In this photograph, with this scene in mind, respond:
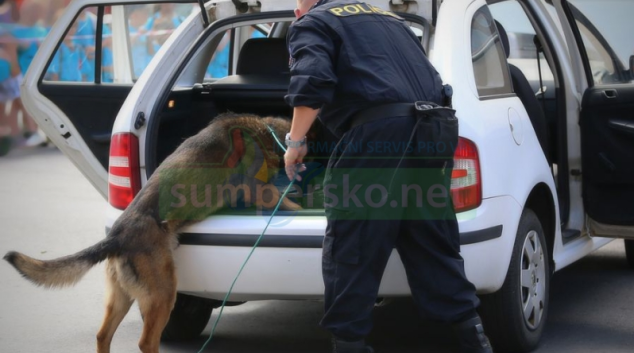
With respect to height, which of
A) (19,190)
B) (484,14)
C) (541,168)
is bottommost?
(19,190)

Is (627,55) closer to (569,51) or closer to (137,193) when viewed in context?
(569,51)

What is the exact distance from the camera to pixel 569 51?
507cm

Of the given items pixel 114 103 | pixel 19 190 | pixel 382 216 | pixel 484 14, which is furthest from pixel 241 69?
pixel 19 190

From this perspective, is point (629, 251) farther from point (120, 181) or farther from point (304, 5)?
point (120, 181)

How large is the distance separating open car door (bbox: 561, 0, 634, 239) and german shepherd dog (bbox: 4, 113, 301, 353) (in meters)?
1.71

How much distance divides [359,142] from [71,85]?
122 inches

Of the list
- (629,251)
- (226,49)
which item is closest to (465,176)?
(629,251)

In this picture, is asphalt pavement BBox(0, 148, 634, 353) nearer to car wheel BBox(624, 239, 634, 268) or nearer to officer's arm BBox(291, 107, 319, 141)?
car wheel BBox(624, 239, 634, 268)

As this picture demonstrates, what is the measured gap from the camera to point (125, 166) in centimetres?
434

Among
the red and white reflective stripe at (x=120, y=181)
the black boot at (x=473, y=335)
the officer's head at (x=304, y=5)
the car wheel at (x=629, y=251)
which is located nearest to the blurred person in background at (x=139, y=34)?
the car wheel at (x=629, y=251)

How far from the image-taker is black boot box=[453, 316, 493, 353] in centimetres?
385

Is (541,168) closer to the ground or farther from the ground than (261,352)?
farther from the ground

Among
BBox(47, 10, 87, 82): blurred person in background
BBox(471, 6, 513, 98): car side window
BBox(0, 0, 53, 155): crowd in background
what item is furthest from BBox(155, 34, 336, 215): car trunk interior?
BBox(0, 0, 53, 155): crowd in background

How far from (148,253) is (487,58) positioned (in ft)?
5.89
